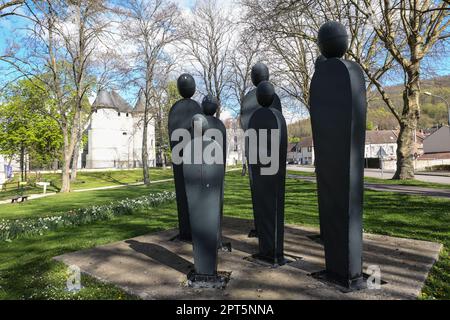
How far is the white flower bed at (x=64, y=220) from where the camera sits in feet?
25.0

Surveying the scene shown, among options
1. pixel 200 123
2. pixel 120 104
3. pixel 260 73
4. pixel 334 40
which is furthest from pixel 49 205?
pixel 120 104

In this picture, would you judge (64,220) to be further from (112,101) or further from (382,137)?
(382,137)

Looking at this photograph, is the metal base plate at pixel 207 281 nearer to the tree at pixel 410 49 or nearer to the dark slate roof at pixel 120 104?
the tree at pixel 410 49

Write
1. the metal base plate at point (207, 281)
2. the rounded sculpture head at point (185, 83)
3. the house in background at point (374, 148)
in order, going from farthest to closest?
the house in background at point (374, 148)
the rounded sculpture head at point (185, 83)
the metal base plate at point (207, 281)

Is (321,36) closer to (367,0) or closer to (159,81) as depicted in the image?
(367,0)

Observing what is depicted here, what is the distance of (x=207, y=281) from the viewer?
415 cm

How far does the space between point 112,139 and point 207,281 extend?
2027 inches

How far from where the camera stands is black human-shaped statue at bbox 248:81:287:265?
488cm

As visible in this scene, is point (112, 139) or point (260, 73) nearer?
point (260, 73)

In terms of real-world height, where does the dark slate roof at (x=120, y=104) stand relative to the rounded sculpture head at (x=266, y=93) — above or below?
above

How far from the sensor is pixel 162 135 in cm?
4969

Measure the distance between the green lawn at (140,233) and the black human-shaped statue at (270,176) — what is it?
2015mm

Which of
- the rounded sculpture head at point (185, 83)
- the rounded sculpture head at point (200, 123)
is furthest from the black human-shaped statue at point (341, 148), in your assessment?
the rounded sculpture head at point (185, 83)
